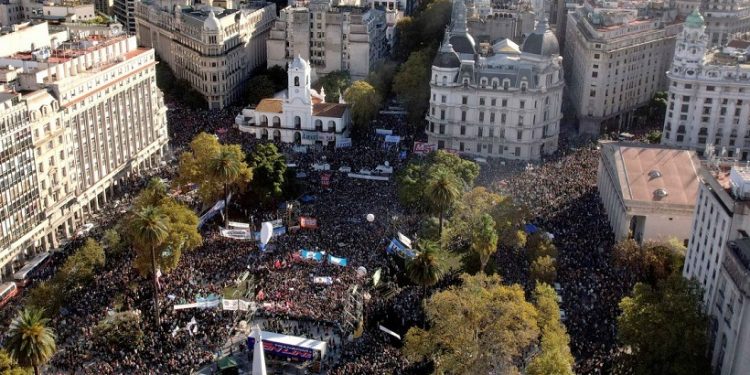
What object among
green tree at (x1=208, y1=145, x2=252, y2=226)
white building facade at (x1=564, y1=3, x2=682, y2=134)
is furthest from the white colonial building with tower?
white building facade at (x1=564, y1=3, x2=682, y2=134)

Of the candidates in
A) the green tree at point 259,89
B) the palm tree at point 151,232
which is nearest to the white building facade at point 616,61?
the green tree at point 259,89

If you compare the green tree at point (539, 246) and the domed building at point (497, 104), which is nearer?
the green tree at point (539, 246)

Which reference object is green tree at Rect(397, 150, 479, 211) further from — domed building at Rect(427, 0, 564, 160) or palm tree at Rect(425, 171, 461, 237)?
domed building at Rect(427, 0, 564, 160)

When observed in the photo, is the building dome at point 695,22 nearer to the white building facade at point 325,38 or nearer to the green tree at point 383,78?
the green tree at point 383,78

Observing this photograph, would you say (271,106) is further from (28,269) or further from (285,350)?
A: (285,350)

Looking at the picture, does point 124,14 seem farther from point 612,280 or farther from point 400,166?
point 612,280

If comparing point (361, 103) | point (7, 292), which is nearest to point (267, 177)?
point (7, 292)
